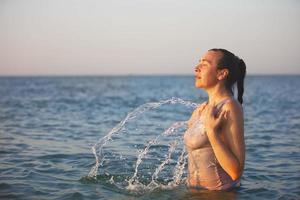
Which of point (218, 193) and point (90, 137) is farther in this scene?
point (90, 137)

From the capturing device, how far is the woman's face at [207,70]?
5629 mm

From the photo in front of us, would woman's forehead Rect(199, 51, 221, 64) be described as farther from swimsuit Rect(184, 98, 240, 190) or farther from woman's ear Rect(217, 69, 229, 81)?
swimsuit Rect(184, 98, 240, 190)

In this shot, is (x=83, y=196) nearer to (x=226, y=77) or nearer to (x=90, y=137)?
(x=226, y=77)

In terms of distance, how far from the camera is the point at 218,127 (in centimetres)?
543

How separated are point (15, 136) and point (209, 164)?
9.77 metres

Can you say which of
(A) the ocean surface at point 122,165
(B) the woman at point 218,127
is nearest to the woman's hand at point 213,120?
(B) the woman at point 218,127

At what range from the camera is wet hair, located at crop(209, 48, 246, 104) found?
563 cm

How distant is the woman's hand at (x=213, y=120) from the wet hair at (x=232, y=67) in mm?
415

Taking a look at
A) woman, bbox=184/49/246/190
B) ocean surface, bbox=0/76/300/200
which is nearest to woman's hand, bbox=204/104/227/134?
woman, bbox=184/49/246/190

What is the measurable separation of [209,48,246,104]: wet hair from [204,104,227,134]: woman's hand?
1.36 feet

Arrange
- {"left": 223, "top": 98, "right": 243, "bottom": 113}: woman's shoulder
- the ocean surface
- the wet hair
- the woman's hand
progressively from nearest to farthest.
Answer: the woman's hand
{"left": 223, "top": 98, "right": 243, "bottom": 113}: woman's shoulder
the wet hair
the ocean surface

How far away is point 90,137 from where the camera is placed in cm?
1443

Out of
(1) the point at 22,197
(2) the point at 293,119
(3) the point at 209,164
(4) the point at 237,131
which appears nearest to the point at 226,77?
(4) the point at 237,131

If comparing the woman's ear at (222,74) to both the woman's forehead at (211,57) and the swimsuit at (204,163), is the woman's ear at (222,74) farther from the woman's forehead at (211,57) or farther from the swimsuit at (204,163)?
→ the swimsuit at (204,163)
